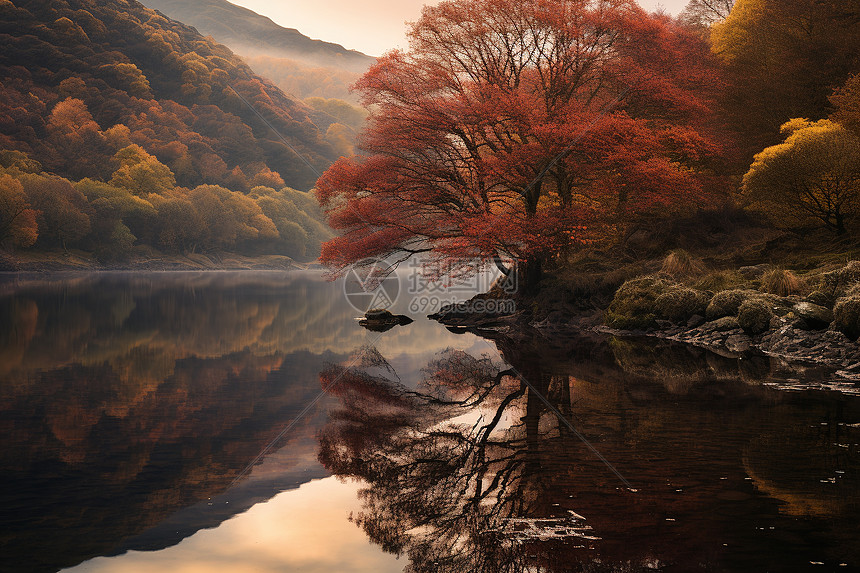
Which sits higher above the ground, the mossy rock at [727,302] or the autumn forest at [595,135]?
the autumn forest at [595,135]

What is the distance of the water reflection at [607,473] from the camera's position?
5691 millimetres

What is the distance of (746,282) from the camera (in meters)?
23.9

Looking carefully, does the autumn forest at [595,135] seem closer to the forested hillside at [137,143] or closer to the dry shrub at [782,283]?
the dry shrub at [782,283]

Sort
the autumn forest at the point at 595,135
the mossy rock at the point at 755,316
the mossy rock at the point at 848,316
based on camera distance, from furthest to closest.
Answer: the autumn forest at the point at 595,135, the mossy rock at the point at 755,316, the mossy rock at the point at 848,316

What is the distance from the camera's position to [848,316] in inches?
626

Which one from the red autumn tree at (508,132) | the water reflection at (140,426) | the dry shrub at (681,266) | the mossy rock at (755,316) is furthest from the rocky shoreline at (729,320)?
the water reflection at (140,426)

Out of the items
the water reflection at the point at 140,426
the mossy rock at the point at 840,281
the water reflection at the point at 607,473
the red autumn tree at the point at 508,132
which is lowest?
the water reflection at the point at 140,426

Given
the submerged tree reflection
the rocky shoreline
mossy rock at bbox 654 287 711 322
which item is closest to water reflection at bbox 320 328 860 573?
the submerged tree reflection

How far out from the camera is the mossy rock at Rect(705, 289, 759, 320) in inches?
839

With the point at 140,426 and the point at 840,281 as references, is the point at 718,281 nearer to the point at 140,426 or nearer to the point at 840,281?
the point at 840,281

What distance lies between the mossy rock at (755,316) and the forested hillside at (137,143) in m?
73.5

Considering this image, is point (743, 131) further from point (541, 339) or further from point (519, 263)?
point (541, 339)

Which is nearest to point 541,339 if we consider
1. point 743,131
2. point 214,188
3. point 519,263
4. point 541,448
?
point 519,263

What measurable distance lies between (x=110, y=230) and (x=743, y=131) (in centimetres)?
7719
